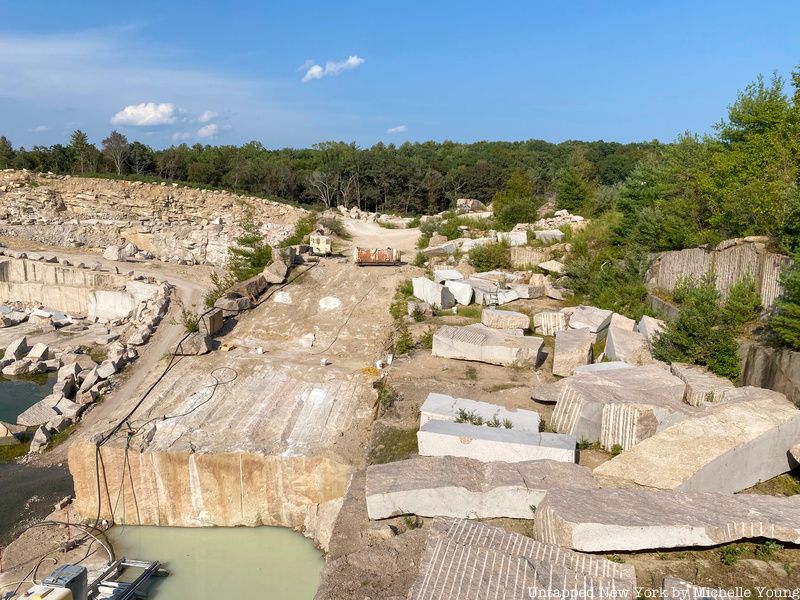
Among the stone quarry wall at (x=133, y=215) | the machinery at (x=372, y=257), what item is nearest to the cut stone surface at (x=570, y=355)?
the machinery at (x=372, y=257)

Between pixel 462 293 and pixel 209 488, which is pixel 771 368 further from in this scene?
pixel 209 488

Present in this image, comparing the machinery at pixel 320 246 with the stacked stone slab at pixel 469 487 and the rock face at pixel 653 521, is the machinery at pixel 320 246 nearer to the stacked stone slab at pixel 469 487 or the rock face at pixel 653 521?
the stacked stone slab at pixel 469 487

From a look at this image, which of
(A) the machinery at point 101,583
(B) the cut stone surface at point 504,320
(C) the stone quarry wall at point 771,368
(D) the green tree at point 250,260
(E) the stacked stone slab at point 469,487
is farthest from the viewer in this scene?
(D) the green tree at point 250,260

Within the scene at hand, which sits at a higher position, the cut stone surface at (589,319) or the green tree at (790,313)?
the green tree at (790,313)

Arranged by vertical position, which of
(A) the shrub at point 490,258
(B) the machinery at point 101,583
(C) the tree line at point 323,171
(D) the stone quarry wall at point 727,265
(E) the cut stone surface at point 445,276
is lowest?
(B) the machinery at point 101,583

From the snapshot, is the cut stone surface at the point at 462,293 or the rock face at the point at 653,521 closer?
the rock face at the point at 653,521

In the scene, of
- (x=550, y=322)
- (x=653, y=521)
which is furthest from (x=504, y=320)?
(x=653, y=521)

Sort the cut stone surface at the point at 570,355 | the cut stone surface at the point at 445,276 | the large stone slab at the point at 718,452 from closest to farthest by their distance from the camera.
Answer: the large stone slab at the point at 718,452, the cut stone surface at the point at 570,355, the cut stone surface at the point at 445,276

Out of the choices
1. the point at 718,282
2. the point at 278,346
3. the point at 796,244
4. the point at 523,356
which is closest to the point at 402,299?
the point at 278,346
